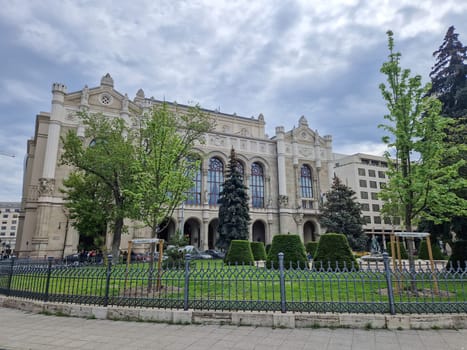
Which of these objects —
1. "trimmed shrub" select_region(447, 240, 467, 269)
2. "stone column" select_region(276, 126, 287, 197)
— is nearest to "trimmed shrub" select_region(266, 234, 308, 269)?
"trimmed shrub" select_region(447, 240, 467, 269)

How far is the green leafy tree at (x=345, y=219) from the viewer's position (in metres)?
A: 30.3

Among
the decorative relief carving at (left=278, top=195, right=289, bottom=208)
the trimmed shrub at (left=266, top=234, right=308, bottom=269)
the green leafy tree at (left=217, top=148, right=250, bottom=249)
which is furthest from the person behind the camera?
the decorative relief carving at (left=278, top=195, right=289, bottom=208)

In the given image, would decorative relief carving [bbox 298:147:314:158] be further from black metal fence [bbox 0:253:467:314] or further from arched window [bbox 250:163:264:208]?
black metal fence [bbox 0:253:467:314]

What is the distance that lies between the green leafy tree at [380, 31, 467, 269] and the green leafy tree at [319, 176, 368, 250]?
68.7 feet

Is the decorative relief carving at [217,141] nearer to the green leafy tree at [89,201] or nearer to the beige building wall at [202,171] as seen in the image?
the beige building wall at [202,171]

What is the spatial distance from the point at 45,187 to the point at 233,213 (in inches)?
823

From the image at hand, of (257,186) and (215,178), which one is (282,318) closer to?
(215,178)

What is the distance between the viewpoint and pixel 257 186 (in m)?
45.8

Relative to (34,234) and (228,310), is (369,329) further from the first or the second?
(34,234)

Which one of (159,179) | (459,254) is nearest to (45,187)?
(159,179)

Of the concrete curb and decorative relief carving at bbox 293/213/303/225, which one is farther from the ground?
decorative relief carving at bbox 293/213/303/225

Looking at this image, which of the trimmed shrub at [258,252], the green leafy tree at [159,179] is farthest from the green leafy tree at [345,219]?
the green leafy tree at [159,179]

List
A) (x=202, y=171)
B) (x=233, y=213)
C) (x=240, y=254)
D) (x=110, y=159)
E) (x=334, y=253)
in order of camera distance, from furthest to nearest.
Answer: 1. (x=202, y=171)
2. (x=233, y=213)
3. (x=110, y=159)
4. (x=240, y=254)
5. (x=334, y=253)

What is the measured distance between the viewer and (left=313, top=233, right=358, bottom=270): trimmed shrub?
40.9 feet
